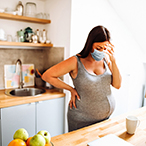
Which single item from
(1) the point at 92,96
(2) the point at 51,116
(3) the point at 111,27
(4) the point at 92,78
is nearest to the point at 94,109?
(1) the point at 92,96

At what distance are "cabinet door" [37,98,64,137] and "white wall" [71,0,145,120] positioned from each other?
0.72 m

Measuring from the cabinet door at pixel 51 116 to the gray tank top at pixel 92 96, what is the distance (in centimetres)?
75

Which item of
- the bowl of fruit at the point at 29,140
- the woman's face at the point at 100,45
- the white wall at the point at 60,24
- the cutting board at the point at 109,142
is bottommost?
the cutting board at the point at 109,142

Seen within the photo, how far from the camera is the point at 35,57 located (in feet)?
8.91

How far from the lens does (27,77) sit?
265 centimetres

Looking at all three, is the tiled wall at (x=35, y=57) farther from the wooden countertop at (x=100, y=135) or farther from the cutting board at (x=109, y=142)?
the cutting board at (x=109, y=142)

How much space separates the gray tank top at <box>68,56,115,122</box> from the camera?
4.66 ft

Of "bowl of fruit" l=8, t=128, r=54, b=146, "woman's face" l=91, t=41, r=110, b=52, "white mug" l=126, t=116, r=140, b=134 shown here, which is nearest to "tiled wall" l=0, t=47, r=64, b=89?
"woman's face" l=91, t=41, r=110, b=52

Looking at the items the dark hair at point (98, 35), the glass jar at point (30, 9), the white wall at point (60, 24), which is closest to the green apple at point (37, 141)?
the dark hair at point (98, 35)

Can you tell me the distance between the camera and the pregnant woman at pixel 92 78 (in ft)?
4.66

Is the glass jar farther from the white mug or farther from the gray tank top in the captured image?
the white mug

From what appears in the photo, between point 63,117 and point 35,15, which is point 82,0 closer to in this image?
point 35,15

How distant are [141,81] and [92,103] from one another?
2.00m

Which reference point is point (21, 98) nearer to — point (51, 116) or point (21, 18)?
point (51, 116)
